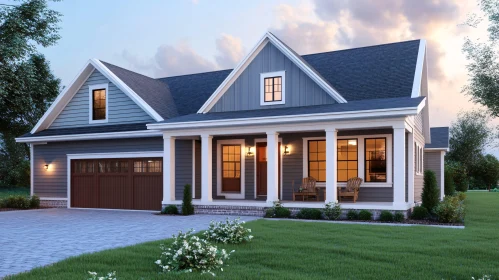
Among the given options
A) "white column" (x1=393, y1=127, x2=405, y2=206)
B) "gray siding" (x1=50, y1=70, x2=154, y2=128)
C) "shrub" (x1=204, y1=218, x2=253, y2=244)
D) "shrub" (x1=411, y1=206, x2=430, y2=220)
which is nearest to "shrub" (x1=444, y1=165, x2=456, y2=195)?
"shrub" (x1=411, y1=206, x2=430, y2=220)

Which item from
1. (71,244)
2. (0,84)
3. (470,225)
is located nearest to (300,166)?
(470,225)

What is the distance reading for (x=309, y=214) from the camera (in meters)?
14.1

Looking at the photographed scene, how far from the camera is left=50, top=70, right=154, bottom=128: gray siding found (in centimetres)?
1873

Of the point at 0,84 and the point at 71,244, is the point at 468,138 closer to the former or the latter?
the point at 0,84

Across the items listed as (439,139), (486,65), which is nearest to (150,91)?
(486,65)

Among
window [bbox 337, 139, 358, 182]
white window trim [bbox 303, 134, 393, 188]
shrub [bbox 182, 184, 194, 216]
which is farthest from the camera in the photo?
window [bbox 337, 139, 358, 182]

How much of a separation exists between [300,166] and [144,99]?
6764mm

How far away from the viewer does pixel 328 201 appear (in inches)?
555

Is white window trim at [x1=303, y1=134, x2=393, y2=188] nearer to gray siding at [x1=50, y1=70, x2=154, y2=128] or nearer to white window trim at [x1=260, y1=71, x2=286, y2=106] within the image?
white window trim at [x1=260, y1=71, x2=286, y2=106]

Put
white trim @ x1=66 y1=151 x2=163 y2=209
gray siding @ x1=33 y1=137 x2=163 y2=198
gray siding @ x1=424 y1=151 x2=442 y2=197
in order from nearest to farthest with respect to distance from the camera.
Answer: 1. white trim @ x1=66 y1=151 x2=163 y2=209
2. gray siding @ x1=33 y1=137 x2=163 y2=198
3. gray siding @ x1=424 y1=151 x2=442 y2=197

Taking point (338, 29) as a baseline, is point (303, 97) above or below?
below

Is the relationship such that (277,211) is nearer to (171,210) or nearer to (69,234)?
(171,210)

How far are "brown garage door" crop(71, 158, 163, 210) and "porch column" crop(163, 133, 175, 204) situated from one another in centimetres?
124

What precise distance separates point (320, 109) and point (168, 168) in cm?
575
